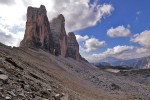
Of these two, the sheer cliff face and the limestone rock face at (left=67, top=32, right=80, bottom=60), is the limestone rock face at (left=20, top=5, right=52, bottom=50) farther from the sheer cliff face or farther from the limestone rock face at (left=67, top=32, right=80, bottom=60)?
the limestone rock face at (left=67, top=32, right=80, bottom=60)

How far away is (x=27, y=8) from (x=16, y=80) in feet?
355

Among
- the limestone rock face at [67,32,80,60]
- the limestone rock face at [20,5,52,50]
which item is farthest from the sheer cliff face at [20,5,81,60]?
the limestone rock face at [67,32,80,60]

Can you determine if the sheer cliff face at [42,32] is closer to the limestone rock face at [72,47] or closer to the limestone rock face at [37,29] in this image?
the limestone rock face at [37,29]

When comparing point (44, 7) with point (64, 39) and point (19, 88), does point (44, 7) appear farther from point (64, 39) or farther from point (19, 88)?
point (19, 88)

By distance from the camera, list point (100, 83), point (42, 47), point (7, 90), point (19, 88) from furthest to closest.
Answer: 1. point (42, 47)
2. point (100, 83)
3. point (19, 88)
4. point (7, 90)

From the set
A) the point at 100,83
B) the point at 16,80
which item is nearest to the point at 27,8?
the point at 100,83

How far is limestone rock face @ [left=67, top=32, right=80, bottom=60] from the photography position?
168600mm

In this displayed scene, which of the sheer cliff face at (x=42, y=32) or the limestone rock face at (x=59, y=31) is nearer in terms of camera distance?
the sheer cliff face at (x=42, y=32)

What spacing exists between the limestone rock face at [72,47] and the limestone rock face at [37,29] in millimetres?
41780

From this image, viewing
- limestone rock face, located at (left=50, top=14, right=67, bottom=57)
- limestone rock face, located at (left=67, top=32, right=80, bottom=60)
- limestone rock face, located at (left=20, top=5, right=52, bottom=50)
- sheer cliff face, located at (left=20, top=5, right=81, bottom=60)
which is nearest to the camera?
limestone rock face, located at (left=20, top=5, right=52, bottom=50)

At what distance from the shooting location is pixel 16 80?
19.3m

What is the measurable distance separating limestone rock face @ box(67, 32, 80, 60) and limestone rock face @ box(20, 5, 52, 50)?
41780mm

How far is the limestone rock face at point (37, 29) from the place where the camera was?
117544 millimetres

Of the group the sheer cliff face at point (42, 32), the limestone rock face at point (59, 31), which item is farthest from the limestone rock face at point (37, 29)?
the limestone rock face at point (59, 31)
